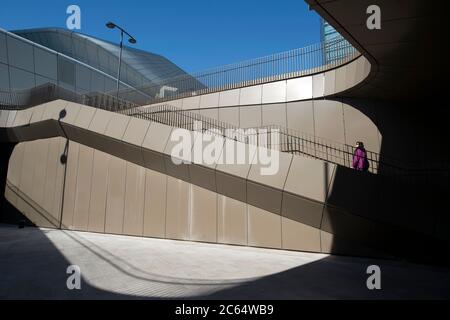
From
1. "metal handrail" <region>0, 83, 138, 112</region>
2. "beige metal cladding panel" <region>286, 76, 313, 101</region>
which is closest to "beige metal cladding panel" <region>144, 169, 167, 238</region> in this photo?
"metal handrail" <region>0, 83, 138, 112</region>

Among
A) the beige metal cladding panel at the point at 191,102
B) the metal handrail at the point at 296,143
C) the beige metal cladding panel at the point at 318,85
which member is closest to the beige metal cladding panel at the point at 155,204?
the metal handrail at the point at 296,143

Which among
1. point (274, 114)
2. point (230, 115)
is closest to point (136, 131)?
point (230, 115)

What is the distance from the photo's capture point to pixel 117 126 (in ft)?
53.6

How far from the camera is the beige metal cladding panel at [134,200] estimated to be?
52.9 ft

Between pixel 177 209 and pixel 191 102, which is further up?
pixel 191 102

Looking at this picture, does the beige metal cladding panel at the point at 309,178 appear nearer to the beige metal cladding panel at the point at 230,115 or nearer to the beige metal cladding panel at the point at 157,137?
the beige metal cladding panel at the point at 230,115

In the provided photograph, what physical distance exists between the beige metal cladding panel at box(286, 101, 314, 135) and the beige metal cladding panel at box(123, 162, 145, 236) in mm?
8358

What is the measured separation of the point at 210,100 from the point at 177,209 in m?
6.87

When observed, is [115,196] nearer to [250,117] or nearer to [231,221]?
[231,221]

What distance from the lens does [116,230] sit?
1684 centimetres

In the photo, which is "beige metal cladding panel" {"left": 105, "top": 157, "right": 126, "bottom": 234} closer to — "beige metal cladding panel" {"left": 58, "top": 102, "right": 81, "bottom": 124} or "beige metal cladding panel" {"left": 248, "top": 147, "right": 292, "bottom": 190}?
"beige metal cladding panel" {"left": 58, "top": 102, "right": 81, "bottom": 124}

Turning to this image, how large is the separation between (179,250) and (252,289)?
5824 mm
